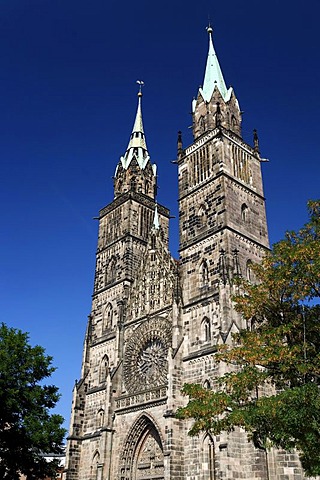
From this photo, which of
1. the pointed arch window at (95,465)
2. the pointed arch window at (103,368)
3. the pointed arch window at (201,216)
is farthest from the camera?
the pointed arch window at (103,368)

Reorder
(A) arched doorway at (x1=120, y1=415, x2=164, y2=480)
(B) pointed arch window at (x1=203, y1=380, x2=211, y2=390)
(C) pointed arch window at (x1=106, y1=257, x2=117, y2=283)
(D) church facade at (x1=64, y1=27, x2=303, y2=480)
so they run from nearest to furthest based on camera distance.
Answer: (D) church facade at (x1=64, y1=27, x2=303, y2=480)
(B) pointed arch window at (x1=203, y1=380, x2=211, y2=390)
(A) arched doorway at (x1=120, y1=415, x2=164, y2=480)
(C) pointed arch window at (x1=106, y1=257, x2=117, y2=283)

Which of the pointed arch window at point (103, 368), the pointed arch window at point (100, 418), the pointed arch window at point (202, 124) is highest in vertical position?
the pointed arch window at point (202, 124)

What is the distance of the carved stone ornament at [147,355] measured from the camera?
29.4 metres

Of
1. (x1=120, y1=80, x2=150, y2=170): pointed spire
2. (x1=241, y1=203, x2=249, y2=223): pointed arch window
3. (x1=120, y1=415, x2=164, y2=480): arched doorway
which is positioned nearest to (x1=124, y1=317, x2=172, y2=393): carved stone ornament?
(x1=120, y1=415, x2=164, y2=480): arched doorway

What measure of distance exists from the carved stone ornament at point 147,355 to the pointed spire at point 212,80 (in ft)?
57.3

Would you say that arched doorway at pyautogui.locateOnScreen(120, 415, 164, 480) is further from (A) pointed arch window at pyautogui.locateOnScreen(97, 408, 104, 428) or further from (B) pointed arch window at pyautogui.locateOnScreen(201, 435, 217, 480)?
(B) pointed arch window at pyautogui.locateOnScreen(201, 435, 217, 480)

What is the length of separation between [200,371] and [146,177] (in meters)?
21.6

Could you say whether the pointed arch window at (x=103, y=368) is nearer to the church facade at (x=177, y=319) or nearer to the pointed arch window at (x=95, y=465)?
the church facade at (x=177, y=319)

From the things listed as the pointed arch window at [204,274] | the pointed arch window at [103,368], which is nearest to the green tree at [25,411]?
the pointed arch window at [103,368]

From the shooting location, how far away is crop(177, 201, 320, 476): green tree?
46.4ft

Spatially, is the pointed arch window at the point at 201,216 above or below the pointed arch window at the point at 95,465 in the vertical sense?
above

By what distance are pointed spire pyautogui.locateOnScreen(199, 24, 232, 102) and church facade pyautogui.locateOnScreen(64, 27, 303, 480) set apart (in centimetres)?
11

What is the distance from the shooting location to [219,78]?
124 feet

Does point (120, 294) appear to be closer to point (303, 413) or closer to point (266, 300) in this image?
point (266, 300)
